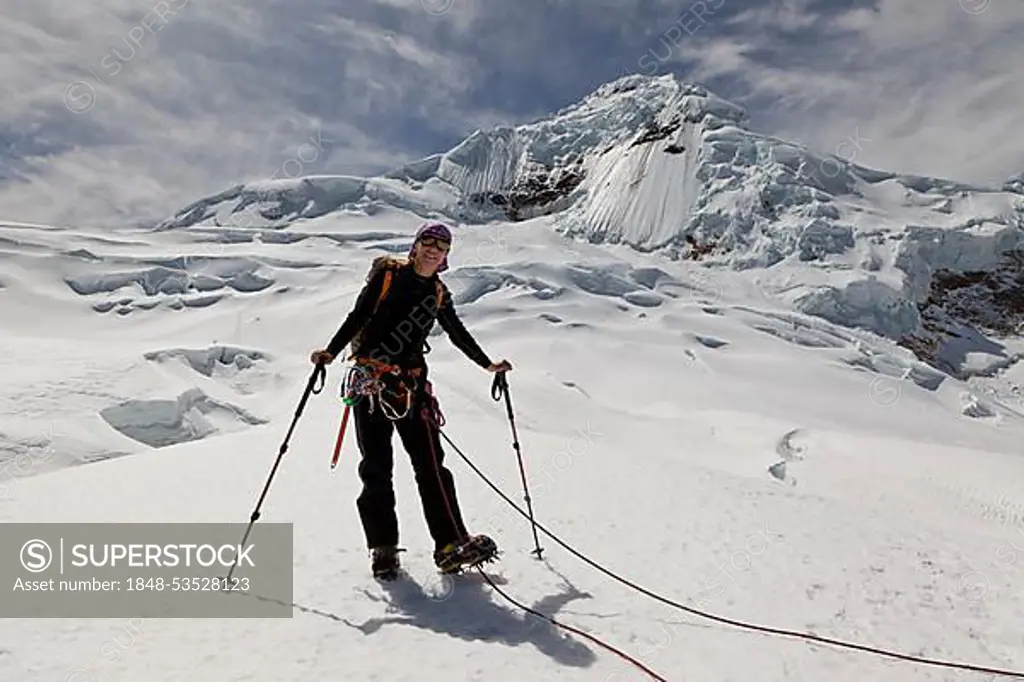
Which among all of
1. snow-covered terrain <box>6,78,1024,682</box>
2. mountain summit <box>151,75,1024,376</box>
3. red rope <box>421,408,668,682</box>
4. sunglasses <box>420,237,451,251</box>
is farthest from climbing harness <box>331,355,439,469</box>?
mountain summit <box>151,75,1024,376</box>

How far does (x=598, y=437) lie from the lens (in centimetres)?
1570

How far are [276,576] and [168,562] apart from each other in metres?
0.69

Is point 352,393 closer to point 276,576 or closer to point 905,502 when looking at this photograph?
point 276,576

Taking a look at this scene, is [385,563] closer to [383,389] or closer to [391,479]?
[391,479]

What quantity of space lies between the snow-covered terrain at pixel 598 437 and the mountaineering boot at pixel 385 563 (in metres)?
0.11

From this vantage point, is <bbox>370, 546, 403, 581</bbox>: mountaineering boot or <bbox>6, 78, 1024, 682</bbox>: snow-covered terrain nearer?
<bbox>6, 78, 1024, 682</bbox>: snow-covered terrain

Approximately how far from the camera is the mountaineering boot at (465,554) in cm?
444

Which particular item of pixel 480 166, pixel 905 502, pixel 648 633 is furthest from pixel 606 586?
pixel 480 166

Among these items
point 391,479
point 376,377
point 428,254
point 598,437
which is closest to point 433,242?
point 428,254

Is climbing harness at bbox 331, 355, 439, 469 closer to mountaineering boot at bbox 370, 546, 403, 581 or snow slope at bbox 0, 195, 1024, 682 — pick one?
mountaineering boot at bbox 370, 546, 403, 581

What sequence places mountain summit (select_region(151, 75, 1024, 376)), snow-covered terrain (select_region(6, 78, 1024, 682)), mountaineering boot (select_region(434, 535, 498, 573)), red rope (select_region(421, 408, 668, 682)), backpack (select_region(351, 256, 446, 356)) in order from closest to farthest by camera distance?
red rope (select_region(421, 408, 668, 682)) → snow-covered terrain (select_region(6, 78, 1024, 682)) → mountaineering boot (select_region(434, 535, 498, 573)) → backpack (select_region(351, 256, 446, 356)) → mountain summit (select_region(151, 75, 1024, 376))

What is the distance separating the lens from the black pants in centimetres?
454

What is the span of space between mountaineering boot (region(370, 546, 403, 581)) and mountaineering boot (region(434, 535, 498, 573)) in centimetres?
26

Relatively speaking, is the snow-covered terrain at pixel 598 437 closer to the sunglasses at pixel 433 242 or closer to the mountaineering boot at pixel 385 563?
the mountaineering boot at pixel 385 563
